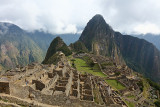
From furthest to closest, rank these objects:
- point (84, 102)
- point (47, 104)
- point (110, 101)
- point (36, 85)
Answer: point (110, 101), point (36, 85), point (84, 102), point (47, 104)

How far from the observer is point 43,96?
15547 millimetres

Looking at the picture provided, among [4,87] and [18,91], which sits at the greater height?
[4,87]

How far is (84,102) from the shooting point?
59.0 feet

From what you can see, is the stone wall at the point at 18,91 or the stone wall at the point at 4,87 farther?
the stone wall at the point at 18,91

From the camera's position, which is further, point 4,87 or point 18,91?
point 18,91

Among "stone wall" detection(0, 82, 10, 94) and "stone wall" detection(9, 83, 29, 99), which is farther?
Answer: "stone wall" detection(9, 83, 29, 99)

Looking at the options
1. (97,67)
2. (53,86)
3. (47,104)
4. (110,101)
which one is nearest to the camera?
(47,104)

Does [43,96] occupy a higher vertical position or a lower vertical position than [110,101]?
higher

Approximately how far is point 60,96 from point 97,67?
1817 inches

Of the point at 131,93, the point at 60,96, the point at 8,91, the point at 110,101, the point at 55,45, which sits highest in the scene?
the point at 55,45

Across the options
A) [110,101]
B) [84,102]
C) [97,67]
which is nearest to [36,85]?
[84,102]

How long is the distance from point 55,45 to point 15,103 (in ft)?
424

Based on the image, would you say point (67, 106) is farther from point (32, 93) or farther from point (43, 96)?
point (32, 93)

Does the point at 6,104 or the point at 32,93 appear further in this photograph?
the point at 32,93
